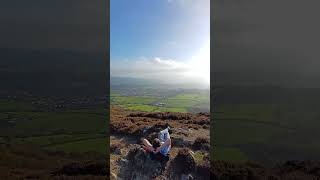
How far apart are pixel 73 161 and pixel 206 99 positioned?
406 centimetres

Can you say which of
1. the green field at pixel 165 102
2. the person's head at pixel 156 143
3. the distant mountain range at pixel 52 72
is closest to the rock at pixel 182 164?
the person's head at pixel 156 143

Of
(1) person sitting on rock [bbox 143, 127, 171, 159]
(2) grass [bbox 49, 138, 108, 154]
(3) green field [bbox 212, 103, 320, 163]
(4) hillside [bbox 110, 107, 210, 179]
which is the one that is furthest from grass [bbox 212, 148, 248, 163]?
(1) person sitting on rock [bbox 143, 127, 171, 159]

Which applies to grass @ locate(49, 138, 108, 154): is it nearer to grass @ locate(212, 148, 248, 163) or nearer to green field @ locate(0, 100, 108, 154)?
green field @ locate(0, 100, 108, 154)

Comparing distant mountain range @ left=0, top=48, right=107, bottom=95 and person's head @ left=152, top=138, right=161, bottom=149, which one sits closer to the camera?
person's head @ left=152, top=138, right=161, bottom=149

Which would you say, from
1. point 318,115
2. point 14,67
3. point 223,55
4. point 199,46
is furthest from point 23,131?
point 318,115

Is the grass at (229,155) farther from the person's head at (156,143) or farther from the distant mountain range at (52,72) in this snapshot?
the person's head at (156,143)

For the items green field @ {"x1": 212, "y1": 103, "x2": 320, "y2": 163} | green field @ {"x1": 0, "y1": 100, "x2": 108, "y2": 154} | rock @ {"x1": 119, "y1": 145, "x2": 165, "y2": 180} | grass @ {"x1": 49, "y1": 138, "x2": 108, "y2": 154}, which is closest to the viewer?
rock @ {"x1": 119, "y1": 145, "x2": 165, "y2": 180}

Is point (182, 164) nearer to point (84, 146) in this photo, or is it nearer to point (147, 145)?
point (147, 145)

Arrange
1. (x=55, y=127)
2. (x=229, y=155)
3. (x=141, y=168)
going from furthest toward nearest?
(x=55, y=127)
(x=229, y=155)
(x=141, y=168)

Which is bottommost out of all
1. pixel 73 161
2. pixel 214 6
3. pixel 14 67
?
pixel 73 161

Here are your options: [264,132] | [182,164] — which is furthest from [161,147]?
[264,132]

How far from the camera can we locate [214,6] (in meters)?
11.9

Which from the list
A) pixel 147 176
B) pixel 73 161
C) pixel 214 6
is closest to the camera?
pixel 147 176

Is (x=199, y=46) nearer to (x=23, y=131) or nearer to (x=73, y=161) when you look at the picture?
(x=73, y=161)
